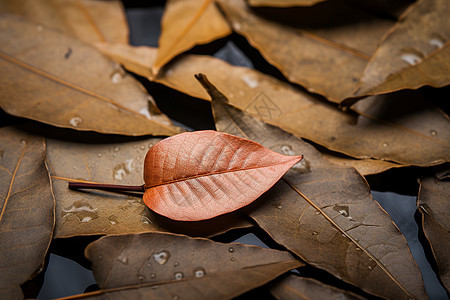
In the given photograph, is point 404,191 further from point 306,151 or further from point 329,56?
point 329,56

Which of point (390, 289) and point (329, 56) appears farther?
point (329, 56)

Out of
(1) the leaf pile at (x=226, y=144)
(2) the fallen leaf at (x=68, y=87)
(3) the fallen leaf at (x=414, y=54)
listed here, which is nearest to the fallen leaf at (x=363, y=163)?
(1) the leaf pile at (x=226, y=144)

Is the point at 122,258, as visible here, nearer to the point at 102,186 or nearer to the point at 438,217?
the point at 102,186

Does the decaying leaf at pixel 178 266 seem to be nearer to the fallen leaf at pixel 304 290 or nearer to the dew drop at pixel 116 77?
the fallen leaf at pixel 304 290

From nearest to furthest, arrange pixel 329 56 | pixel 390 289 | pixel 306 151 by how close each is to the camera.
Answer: pixel 390 289, pixel 306 151, pixel 329 56

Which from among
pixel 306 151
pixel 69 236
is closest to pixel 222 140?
pixel 306 151

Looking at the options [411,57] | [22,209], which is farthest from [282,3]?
[22,209]
